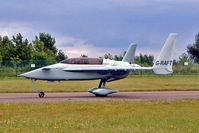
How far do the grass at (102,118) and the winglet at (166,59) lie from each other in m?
6.79

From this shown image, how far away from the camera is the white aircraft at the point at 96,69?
91.4 ft

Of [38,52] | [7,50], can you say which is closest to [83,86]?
[38,52]

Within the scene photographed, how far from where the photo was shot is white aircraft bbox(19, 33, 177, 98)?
27.8 m

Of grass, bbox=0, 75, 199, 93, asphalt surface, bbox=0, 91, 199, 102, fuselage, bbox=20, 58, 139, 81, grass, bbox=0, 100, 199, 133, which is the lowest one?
grass, bbox=0, 100, 199, 133

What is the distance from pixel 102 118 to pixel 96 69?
41.8 ft

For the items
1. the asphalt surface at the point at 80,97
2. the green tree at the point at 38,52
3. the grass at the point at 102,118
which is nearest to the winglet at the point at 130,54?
the asphalt surface at the point at 80,97

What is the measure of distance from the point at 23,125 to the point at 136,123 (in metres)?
2.78

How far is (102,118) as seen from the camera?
15.3 meters

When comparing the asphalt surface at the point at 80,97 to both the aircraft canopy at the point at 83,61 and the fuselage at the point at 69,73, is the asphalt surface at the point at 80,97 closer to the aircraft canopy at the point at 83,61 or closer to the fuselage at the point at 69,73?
the fuselage at the point at 69,73

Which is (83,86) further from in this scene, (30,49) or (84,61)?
(30,49)

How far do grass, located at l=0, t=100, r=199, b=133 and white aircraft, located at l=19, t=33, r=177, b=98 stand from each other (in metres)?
7.01

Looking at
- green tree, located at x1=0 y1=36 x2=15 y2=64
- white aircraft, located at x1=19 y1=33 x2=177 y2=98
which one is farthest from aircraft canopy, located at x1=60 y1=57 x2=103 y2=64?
green tree, located at x1=0 y1=36 x2=15 y2=64

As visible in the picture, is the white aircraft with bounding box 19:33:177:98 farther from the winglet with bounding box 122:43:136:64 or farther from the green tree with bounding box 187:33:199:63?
the green tree with bounding box 187:33:199:63

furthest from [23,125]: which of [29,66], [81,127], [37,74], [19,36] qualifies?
[19,36]
